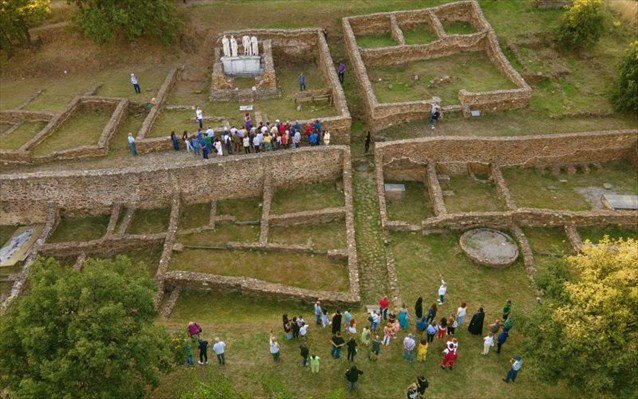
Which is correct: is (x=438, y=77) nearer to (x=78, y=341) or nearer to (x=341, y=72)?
(x=341, y=72)

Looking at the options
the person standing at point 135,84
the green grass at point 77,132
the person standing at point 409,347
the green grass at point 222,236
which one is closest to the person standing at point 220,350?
the person standing at point 409,347

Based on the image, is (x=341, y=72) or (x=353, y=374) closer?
(x=353, y=374)

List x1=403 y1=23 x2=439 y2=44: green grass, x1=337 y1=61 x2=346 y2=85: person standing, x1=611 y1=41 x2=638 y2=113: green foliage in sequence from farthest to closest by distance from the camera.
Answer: x1=403 y1=23 x2=439 y2=44: green grass
x1=337 y1=61 x2=346 y2=85: person standing
x1=611 y1=41 x2=638 y2=113: green foliage

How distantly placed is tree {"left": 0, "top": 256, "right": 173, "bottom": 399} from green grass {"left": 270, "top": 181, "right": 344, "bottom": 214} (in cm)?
934

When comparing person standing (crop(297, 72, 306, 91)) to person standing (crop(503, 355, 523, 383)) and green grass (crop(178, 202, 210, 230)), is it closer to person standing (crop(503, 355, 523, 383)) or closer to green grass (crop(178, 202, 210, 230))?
green grass (crop(178, 202, 210, 230))

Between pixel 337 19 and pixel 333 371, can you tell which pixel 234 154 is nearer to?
pixel 333 371

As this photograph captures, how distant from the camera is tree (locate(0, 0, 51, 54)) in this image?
26578mm

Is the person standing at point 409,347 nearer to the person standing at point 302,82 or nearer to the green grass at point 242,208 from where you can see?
the green grass at point 242,208

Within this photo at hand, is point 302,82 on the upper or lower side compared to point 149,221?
upper

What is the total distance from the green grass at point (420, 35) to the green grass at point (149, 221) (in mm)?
16688

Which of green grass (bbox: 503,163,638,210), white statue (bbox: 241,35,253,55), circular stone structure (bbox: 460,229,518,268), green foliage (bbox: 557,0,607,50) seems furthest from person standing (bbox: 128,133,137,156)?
green foliage (bbox: 557,0,607,50)

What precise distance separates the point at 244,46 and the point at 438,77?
10.5 m

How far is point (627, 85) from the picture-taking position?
24.1 metres

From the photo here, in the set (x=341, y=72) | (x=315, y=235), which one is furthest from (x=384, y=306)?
(x=341, y=72)
